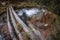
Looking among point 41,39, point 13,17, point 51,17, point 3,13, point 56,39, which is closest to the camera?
point 41,39

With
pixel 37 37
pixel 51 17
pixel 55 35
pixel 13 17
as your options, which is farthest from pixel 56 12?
pixel 37 37

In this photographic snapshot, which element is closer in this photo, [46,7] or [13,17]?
[13,17]

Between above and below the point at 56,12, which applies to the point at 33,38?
above

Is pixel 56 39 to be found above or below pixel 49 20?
above

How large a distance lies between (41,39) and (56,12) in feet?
15.0

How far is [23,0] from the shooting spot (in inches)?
571

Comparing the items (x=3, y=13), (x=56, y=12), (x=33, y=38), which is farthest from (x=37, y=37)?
(x=3, y=13)

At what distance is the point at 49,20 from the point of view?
8.05m

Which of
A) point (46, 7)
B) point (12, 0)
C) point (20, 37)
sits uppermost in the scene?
point (20, 37)

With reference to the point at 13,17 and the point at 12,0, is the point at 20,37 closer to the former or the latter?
the point at 13,17

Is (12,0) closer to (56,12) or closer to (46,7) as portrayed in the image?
(46,7)

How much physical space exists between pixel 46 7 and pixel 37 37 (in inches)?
228

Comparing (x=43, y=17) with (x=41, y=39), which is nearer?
(x=41, y=39)

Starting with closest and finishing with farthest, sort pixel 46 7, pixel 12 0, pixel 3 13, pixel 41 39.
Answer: pixel 41 39 → pixel 46 7 → pixel 3 13 → pixel 12 0
